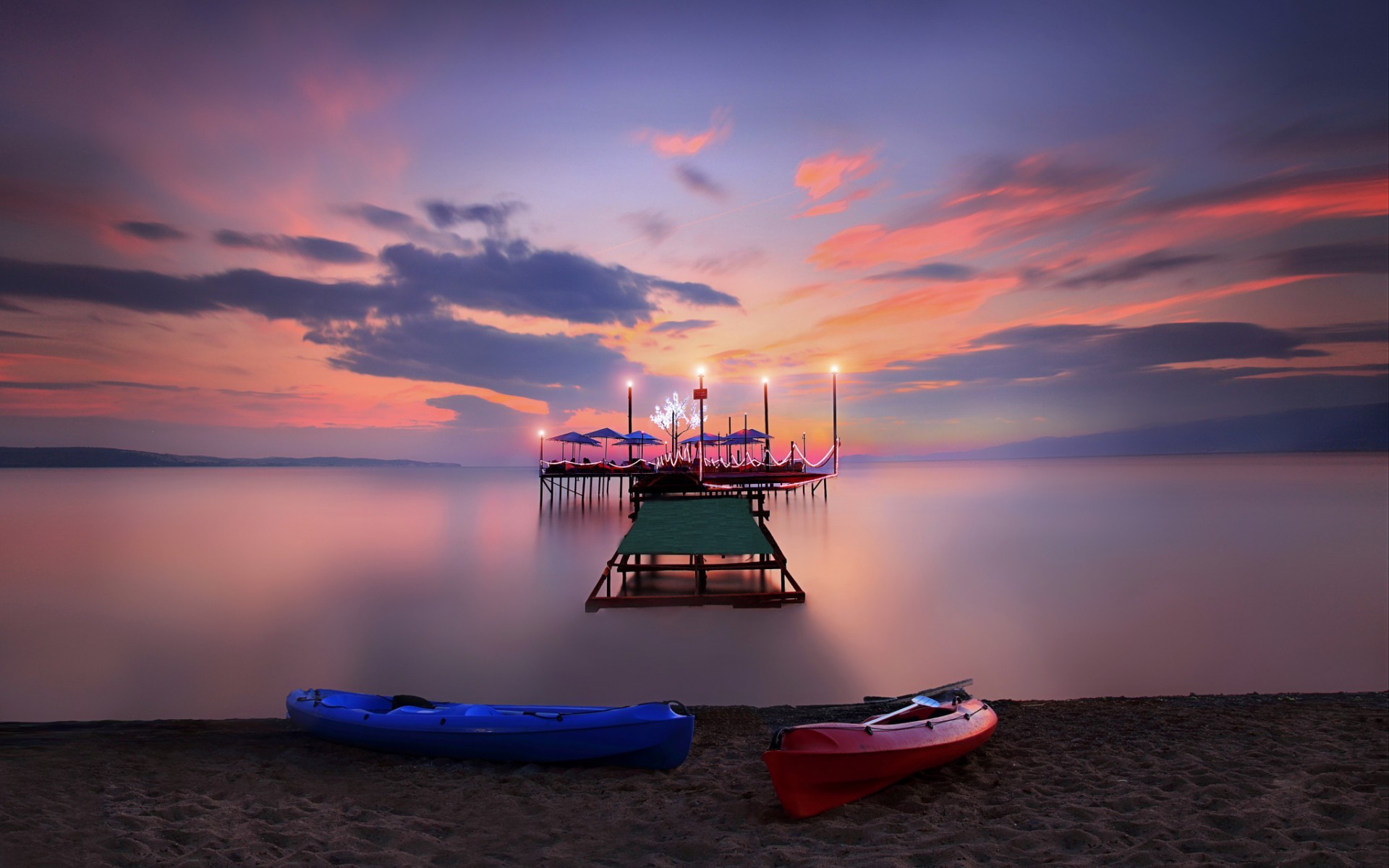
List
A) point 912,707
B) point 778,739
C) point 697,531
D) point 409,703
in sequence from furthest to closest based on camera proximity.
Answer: point 697,531, point 409,703, point 912,707, point 778,739

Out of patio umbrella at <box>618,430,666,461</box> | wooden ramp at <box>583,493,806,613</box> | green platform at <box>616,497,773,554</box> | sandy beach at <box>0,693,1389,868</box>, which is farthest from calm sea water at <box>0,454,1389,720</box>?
patio umbrella at <box>618,430,666,461</box>

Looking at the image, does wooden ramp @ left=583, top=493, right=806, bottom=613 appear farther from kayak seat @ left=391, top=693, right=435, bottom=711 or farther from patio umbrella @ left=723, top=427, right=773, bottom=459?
patio umbrella @ left=723, top=427, right=773, bottom=459

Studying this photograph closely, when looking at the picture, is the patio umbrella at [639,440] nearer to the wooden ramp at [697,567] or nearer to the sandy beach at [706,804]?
the wooden ramp at [697,567]

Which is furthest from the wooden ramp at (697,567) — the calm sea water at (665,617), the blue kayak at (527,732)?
the blue kayak at (527,732)

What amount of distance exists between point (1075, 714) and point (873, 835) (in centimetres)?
367

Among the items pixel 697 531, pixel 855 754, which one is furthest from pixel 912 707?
pixel 697 531

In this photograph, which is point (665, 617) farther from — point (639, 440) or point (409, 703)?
point (639, 440)

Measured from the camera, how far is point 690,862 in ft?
12.6

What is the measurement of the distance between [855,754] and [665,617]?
6667 mm

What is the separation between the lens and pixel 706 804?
4672 mm

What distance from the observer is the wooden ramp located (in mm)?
11672

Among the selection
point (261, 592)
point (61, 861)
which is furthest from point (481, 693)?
point (261, 592)

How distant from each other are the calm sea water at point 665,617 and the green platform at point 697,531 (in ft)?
4.30

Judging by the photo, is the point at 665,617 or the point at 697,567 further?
the point at 697,567
